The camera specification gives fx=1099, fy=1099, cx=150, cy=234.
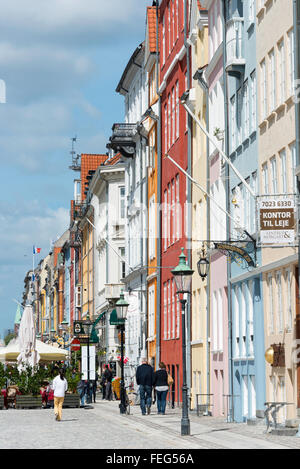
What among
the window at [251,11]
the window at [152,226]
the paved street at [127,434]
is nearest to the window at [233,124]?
the window at [251,11]

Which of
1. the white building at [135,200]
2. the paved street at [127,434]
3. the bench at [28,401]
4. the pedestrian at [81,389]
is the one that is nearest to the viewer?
the paved street at [127,434]

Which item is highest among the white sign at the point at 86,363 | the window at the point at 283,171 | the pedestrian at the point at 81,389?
the window at the point at 283,171

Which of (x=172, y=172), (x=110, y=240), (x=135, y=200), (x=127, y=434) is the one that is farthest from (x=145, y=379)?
(x=110, y=240)

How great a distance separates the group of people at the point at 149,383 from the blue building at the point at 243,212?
11.2ft

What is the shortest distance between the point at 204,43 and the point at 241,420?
1473 centimetres

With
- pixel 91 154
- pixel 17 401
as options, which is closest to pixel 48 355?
pixel 17 401

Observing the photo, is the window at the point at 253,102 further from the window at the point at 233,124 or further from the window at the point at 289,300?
the window at the point at 289,300

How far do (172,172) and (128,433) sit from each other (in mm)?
23583

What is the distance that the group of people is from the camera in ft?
114

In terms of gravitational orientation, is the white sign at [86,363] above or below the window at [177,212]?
below

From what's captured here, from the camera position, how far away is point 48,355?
48.0 m

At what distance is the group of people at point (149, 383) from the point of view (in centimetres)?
3472
